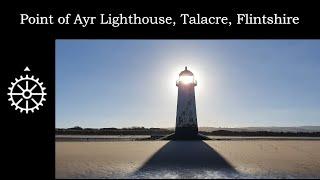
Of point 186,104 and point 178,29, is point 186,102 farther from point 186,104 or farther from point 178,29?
point 178,29

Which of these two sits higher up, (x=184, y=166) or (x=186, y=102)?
(x=186, y=102)

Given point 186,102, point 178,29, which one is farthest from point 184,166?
point 186,102

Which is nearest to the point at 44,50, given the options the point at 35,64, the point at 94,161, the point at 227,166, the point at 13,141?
the point at 35,64

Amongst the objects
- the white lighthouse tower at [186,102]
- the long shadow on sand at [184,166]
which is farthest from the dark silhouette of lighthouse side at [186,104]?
the long shadow on sand at [184,166]

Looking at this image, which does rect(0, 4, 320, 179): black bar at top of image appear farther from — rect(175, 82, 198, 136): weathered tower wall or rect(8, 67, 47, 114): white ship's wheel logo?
rect(175, 82, 198, 136): weathered tower wall

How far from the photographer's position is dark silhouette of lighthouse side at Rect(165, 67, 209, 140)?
3475 cm

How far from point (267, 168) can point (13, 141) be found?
8.47 metres

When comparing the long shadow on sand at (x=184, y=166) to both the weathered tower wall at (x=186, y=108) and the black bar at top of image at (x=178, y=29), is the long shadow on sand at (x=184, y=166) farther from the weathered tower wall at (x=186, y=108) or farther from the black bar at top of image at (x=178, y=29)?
the weathered tower wall at (x=186, y=108)

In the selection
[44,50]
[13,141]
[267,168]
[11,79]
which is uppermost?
[44,50]

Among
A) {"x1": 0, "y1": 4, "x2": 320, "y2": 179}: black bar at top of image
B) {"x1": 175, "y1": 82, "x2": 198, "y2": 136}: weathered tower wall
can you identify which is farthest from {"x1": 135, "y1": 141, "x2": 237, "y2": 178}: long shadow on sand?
{"x1": 175, "y1": 82, "x2": 198, "y2": 136}: weathered tower wall

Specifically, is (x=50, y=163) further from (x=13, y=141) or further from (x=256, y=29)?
(x=256, y=29)

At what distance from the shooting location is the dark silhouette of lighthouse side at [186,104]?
Result: 34750mm

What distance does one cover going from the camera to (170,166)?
16.4 metres

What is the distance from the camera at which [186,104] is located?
35000 mm
